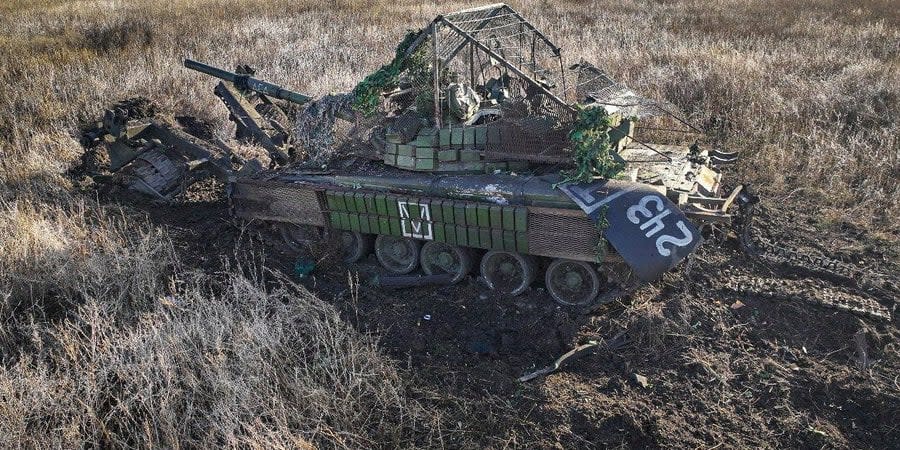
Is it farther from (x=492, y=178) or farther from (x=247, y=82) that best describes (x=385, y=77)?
(x=247, y=82)

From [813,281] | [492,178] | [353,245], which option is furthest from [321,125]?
A: [813,281]

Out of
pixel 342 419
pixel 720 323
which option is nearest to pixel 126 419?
pixel 342 419

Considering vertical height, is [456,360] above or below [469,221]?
below

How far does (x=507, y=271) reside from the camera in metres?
6.88

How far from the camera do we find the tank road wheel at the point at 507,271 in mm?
6703

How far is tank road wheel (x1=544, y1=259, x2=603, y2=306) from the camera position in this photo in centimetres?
645

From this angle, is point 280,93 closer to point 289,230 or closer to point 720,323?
point 289,230

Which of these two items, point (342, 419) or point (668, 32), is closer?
point (342, 419)

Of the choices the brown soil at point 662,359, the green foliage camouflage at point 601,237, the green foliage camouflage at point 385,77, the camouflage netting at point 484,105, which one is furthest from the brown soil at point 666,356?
the green foliage camouflage at point 385,77

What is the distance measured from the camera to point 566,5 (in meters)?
20.9

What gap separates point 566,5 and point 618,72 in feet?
28.1

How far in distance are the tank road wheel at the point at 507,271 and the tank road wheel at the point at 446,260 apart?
7.8 inches

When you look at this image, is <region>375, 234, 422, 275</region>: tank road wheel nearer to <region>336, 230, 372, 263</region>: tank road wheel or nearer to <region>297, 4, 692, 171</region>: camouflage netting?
<region>336, 230, 372, 263</region>: tank road wheel

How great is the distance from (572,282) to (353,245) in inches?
97.2
